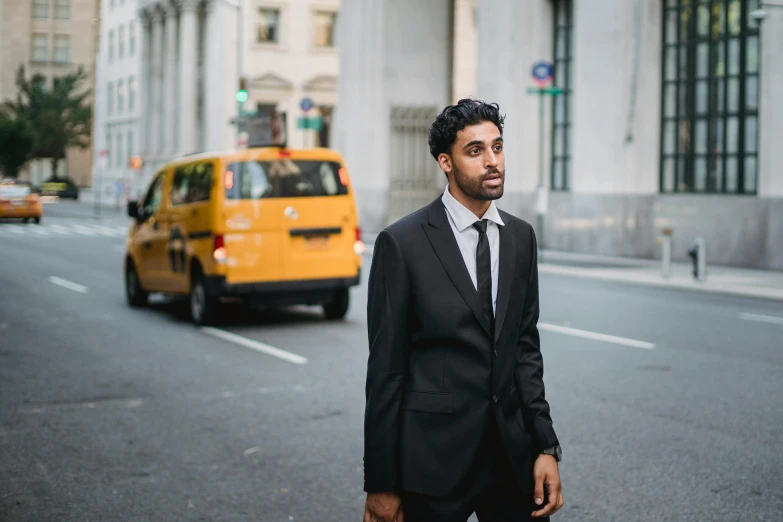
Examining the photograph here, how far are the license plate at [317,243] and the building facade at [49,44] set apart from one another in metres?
96.6

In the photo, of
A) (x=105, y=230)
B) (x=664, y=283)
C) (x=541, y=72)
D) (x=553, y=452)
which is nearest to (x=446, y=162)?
(x=553, y=452)

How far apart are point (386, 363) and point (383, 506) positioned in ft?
1.32

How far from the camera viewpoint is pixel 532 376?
3381mm

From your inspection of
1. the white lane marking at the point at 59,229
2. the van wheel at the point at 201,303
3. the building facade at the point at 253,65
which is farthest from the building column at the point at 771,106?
the building facade at the point at 253,65

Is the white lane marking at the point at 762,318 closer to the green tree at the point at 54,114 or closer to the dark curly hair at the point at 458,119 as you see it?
the dark curly hair at the point at 458,119

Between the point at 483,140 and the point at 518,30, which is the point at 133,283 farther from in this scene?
the point at 518,30

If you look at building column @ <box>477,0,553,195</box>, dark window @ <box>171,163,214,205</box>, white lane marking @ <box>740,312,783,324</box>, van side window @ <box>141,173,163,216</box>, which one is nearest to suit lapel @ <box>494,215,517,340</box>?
dark window @ <box>171,163,214,205</box>

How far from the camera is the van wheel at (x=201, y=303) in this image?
1302 cm

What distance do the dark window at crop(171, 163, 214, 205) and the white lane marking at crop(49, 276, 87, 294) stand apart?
4.30 m

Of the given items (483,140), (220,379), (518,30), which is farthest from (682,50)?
(483,140)

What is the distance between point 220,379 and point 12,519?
4063 mm

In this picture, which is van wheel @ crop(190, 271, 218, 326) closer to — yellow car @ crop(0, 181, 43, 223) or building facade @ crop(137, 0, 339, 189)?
yellow car @ crop(0, 181, 43, 223)

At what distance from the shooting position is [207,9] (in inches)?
2430

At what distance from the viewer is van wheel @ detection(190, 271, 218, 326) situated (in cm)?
1302
